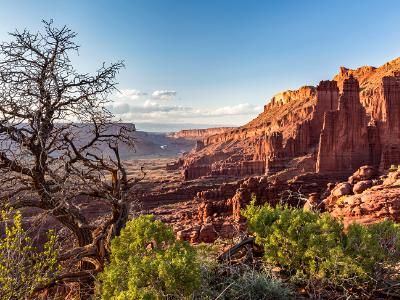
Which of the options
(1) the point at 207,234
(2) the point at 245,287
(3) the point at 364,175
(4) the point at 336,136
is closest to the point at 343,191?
(3) the point at 364,175

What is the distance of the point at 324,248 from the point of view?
5.67 metres

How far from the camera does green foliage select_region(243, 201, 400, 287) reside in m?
5.49

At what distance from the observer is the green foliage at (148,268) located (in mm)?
4457

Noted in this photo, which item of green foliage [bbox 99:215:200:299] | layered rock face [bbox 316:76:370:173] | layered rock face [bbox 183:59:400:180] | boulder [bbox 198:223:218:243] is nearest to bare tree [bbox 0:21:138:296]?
green foliage [bbox 99:215:200:299]

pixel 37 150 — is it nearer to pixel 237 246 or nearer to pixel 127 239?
pixel 127 239

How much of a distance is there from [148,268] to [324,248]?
8.75 feet

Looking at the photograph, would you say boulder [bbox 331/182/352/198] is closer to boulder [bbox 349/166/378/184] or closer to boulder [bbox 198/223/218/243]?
boulder [bbox 349/166/378/184]

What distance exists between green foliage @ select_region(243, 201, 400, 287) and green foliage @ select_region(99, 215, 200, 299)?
157 centimetres

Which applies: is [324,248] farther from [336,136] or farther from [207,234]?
[336,136]

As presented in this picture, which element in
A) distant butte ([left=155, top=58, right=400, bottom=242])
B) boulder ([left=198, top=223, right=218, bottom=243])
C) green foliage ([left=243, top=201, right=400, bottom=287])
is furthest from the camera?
boulder ([left=198, top=223, right=218, bottom=243])

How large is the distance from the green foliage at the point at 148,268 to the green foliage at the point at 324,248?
1.57 meters

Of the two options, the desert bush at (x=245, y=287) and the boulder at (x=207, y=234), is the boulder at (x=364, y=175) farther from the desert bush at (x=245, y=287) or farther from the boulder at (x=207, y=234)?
the desert bush at (x=245, y=287)

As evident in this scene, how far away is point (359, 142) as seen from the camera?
52.1 m

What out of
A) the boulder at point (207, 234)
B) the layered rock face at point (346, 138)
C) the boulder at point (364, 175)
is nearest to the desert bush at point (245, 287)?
the boulder at point (207, 234)
